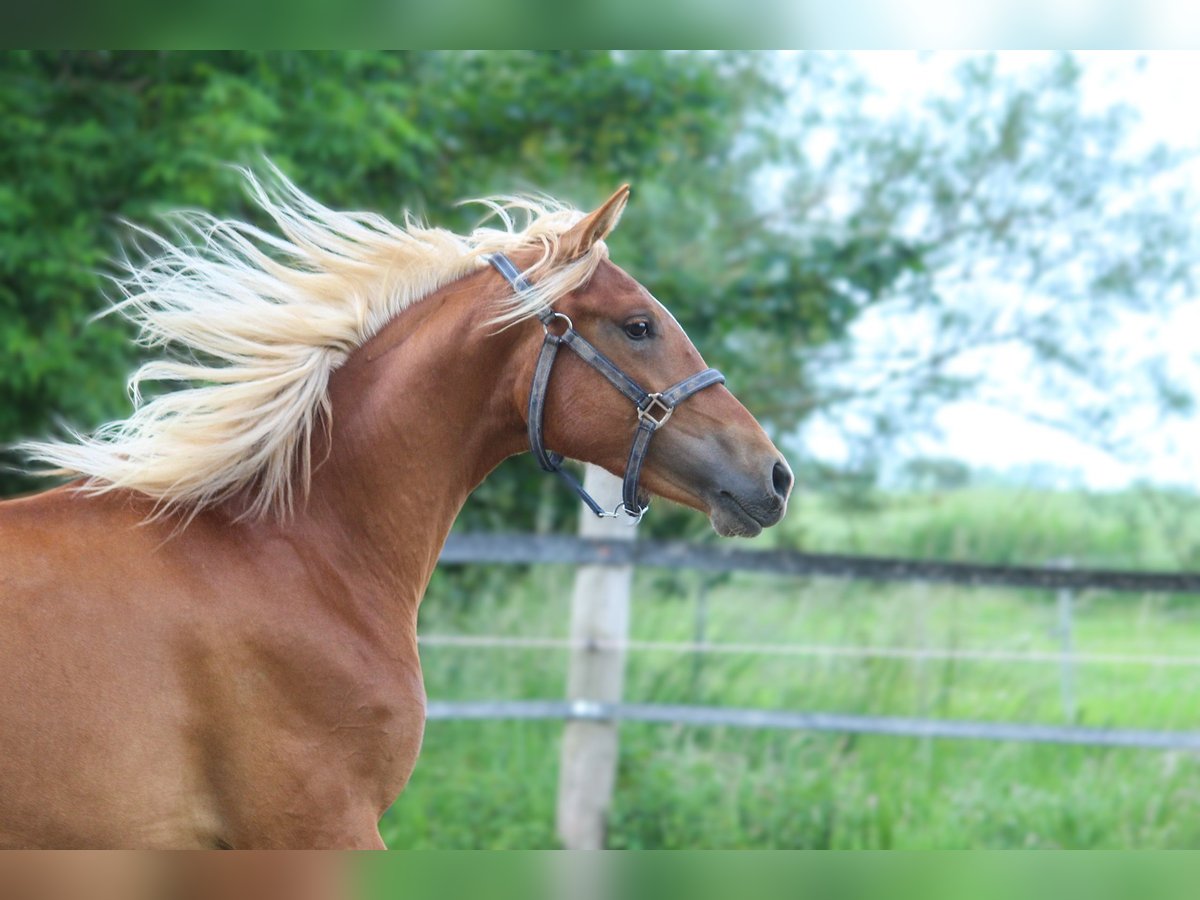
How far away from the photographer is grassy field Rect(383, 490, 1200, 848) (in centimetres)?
575

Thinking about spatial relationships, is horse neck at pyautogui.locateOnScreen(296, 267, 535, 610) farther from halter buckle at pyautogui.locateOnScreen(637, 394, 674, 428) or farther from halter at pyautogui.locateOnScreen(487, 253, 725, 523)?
halter buckle at pyautogui.locateOnScreen(637, 394, 674, 428)

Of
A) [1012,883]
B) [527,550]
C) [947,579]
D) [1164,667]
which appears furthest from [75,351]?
[1164,667]

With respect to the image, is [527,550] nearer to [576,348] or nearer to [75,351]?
[75,351]

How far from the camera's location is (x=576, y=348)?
2760 millimetres

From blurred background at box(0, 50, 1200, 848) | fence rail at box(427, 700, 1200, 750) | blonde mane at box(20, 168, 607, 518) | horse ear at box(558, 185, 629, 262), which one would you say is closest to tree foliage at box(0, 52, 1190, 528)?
blurred background at box(0, 50, 1200, 848)

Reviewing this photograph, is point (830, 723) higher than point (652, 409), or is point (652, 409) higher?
point (652, 409)

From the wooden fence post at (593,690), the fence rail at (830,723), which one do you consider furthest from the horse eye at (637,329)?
the fence rail at (830,723)

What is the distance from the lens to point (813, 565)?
20.1ft

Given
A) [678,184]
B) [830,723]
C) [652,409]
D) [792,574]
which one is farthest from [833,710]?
[652,409]

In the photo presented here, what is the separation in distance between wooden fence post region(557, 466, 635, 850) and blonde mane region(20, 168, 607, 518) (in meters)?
3.06

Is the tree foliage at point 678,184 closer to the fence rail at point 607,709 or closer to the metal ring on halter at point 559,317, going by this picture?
the fence rail at point 607,709

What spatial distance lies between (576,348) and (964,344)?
6.41 meters

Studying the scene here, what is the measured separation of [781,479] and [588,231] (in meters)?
0.73

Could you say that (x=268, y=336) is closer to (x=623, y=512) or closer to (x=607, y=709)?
(x=623, y=512)
